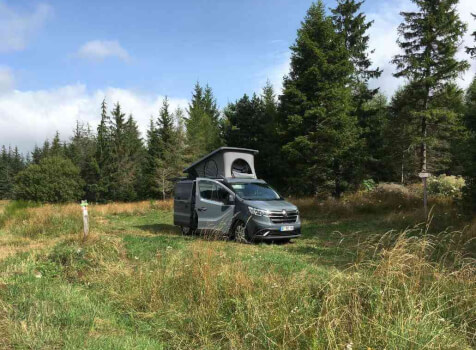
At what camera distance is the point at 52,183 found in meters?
60.8

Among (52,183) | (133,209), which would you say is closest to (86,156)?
(52,183)

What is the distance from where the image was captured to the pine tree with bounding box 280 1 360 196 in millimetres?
24688

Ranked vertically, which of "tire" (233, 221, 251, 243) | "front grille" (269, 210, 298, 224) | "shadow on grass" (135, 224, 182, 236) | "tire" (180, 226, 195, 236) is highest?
"front grille" (269, 210, 298, 224)

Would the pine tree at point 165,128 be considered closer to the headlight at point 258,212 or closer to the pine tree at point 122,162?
the pine tree at point 122,162

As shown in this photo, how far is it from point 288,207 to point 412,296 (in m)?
6.79

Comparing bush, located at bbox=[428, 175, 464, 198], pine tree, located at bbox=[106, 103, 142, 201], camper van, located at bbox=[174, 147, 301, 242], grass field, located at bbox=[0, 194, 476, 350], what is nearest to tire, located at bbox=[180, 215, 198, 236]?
camper van, located at bbox=[174, 147, 301, 242]

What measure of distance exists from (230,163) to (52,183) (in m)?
56.2

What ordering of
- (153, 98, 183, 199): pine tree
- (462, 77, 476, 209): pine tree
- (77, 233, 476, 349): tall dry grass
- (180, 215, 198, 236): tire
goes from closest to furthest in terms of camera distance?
(77, 233, 476, 349): tall dry grass
(462, 77, 476, 209): pine tree
(180, 215, 198, 236): tire
(153, 98, 183, 199): pine tree

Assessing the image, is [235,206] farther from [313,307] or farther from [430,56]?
[430,56]

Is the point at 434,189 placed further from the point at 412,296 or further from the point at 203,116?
the point at 203,116

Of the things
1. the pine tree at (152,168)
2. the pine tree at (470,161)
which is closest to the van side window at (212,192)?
the pine tree at (470,161)

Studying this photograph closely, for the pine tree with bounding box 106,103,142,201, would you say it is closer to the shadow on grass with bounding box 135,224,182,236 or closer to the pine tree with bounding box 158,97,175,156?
the pine tree with bounding box 158,97,175,156

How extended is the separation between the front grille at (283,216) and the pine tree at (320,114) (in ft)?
48.0

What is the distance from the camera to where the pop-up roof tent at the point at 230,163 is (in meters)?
13.7
